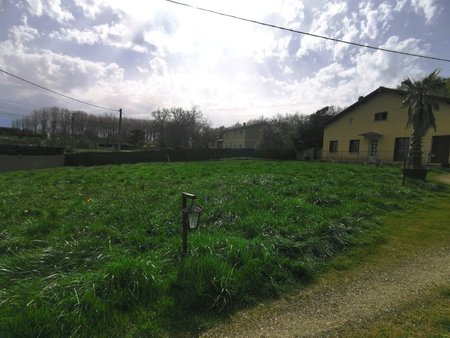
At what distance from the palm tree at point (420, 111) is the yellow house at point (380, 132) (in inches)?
309

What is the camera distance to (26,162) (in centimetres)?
2236

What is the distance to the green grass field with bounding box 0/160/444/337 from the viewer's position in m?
2.70

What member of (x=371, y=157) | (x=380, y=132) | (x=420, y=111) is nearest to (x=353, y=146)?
(x=371, y=157)

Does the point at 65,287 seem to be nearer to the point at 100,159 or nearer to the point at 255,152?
the point at 100,159

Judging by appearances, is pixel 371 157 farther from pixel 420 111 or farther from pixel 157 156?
pixel 157 156

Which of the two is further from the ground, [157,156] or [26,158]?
[157,156]

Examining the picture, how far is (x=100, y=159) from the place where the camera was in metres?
29.1

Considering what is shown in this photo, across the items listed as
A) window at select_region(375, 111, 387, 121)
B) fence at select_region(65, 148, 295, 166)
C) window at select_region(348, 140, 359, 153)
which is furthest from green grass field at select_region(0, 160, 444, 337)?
window at select_region(348, 140, 359, 153)

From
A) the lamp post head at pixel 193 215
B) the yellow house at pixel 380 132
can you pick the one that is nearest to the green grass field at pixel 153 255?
the lamp post head at pixel 193 215

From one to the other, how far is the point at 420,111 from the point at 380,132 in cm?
1326

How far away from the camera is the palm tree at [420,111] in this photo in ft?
48.3

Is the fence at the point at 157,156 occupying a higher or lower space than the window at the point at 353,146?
lower

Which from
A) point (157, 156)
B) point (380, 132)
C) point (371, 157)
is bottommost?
point (157, 156)

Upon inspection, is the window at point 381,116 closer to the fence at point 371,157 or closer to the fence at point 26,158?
the fence at point 371,157
